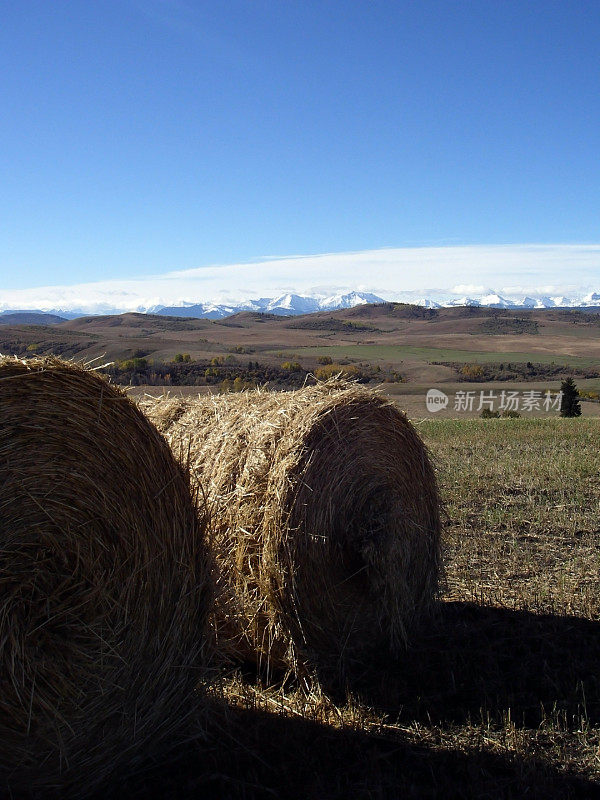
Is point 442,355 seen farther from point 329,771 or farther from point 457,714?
point 329,771

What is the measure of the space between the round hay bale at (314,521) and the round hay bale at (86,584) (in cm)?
60

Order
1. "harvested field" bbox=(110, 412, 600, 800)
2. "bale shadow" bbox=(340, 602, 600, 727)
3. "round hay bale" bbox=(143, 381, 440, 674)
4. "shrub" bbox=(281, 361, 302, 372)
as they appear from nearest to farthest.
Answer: "harvested field" bbox=(110, 412, 600, 800), "bale shadow" bbox=(340, 602, 600, 727), "round hay bale" bbox=(143, 381, 440, 674), "shrub" bbox=(281, 361, 302, 372)

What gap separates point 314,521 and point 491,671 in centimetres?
157

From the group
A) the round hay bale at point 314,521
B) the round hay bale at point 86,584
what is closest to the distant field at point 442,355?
the round hay bale at point 314,521

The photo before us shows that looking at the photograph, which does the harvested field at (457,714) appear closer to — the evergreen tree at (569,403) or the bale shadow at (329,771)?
the bale shadow at (329,771)

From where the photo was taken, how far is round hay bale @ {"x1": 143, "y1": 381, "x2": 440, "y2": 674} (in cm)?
481

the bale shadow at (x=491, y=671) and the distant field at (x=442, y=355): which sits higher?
the distant field at (x=442, y=355)

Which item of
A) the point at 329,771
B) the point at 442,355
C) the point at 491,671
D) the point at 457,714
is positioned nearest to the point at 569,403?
the point at 491,671

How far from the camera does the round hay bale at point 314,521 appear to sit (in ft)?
15.8

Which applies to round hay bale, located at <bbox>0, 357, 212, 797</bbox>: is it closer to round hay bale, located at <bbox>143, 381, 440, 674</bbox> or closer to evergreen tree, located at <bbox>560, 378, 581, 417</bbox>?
round hay bale, located at <bbox>143, 381, 440, 674</bbox>

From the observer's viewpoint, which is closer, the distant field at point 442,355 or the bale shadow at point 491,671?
the bale shadow at point 491,671

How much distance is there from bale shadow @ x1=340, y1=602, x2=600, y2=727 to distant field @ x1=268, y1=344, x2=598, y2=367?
58.9m

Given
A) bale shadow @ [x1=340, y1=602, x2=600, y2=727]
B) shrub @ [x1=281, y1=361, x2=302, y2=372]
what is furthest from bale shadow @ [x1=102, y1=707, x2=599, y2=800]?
shrub @ [x1=281, y1=361, x2=302, y2=372]

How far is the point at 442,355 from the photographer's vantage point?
3031 inches
